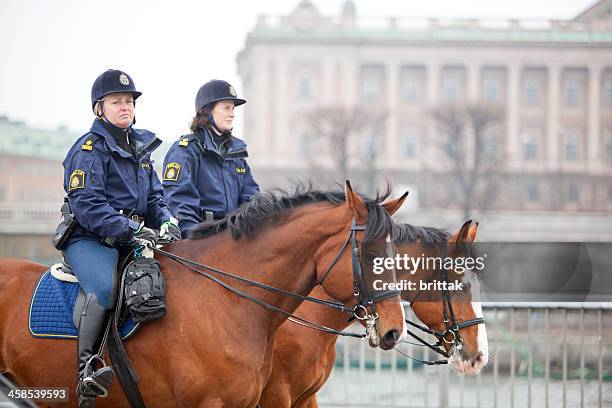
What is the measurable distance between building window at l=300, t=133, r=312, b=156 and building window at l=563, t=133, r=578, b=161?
19.3 metres

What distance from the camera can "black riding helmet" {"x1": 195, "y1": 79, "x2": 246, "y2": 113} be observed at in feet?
19.2

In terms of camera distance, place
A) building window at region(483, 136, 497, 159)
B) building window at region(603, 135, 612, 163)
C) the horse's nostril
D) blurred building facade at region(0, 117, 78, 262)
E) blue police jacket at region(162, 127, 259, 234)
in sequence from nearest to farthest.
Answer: the horse's nostril
blue police jacket at region(162, 127, 259, 234)
blurred building facade at region(0, 117, 78, 262)
building window at region(483, 136, 497, 159)
building window at region(603, 135, 612, 163)

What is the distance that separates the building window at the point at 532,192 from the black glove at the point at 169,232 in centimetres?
6319

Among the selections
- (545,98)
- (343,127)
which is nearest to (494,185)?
(343,127)

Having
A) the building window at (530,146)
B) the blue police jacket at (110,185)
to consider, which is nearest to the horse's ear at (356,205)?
the blue police jacket at (110,185)

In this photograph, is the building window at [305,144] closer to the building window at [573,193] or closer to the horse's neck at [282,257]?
the building window at [573,193]

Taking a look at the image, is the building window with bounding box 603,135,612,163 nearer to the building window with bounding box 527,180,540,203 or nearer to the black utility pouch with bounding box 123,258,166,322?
the building window with bounding box 527,180,540,203

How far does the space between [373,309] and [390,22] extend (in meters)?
74.1

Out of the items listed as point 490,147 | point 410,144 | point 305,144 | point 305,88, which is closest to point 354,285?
point 490,147

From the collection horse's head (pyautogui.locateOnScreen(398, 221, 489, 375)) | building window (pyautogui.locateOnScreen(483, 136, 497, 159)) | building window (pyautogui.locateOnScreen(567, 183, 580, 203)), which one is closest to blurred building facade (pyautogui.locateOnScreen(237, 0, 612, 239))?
building window (pyautogui.locateOnScreen(567, 183, 580, 203))

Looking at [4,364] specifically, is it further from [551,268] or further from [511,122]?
[511,122]

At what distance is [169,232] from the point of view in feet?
16.3

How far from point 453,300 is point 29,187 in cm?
3681

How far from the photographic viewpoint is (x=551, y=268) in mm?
30531
